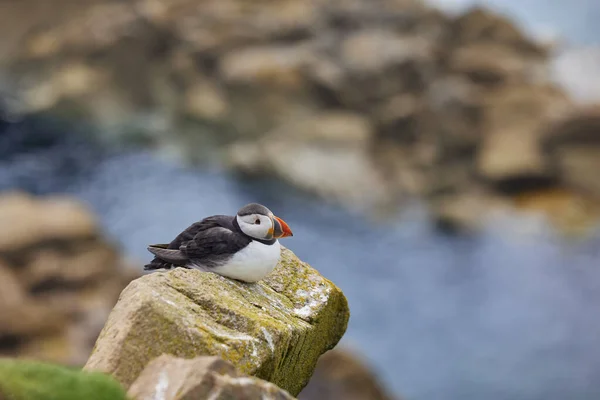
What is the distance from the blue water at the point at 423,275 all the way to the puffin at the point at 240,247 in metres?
15.8

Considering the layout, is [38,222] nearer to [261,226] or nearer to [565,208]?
[261,226]

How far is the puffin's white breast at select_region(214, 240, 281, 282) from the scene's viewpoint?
24.0ft

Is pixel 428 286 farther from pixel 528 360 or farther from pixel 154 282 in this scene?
pixel 154 282

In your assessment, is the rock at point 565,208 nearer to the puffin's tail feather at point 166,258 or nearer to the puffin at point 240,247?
the puffin at point 240,247

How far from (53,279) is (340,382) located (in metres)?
9.33

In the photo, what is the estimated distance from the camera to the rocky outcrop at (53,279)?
59.0 ft

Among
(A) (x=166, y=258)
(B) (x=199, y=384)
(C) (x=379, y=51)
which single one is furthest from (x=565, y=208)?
(B) (x=199, y=384)

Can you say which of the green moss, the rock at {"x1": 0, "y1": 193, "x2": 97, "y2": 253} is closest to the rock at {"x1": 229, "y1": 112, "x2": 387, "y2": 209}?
the rock at {"x1": 0, "y1": 193, "x2": 97, "y2": 253}

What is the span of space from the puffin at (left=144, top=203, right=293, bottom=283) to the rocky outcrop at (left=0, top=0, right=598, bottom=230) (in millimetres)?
22319

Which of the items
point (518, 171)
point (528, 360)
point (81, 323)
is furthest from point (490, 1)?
point (81, 323)

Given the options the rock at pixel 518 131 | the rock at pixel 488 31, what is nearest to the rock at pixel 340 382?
the rock at pixel 518 131

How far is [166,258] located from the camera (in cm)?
764

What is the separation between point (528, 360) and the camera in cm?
2270

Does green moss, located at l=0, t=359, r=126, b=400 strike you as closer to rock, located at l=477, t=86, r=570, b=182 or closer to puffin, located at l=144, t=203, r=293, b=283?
puffin, located at l=144, t=203, r=293, b=283
